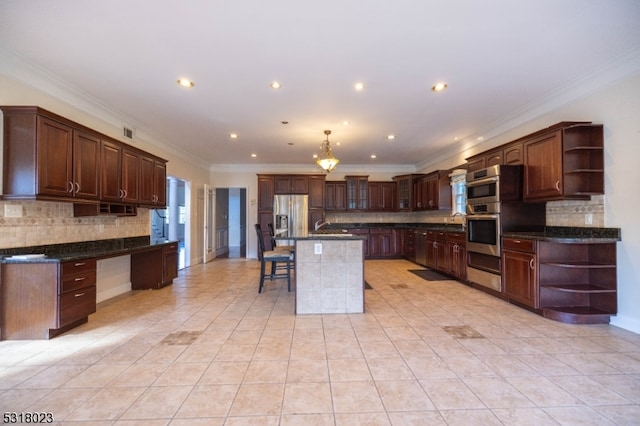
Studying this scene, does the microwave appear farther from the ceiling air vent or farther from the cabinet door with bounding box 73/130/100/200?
the ceiling air vent

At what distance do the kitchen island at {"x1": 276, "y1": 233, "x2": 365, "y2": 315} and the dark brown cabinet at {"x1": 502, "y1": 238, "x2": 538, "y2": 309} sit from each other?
6.49 feet

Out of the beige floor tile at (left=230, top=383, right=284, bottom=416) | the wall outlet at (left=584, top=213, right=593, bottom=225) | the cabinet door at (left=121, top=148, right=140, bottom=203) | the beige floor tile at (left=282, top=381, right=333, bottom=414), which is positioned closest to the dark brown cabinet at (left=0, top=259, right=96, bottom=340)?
the cabinet door at (left=121, top=148, right=140, bottom=203)

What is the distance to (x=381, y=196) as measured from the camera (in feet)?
26.9

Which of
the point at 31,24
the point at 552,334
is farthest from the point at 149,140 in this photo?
the point at 552,334

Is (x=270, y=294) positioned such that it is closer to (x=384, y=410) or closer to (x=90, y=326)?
(x=90, y=326)

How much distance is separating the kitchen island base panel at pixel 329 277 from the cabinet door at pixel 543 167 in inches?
91.6

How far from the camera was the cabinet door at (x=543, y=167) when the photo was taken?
132 inches

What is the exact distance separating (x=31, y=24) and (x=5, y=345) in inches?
109

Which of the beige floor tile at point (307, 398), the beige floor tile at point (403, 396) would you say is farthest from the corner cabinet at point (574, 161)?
the beige floor tile at point (307, 398)

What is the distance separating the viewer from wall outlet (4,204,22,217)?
2828 millimetres

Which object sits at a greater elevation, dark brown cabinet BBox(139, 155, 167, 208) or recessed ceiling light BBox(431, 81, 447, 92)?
recessed ceiling light BBox(431, 81, 447, 92)

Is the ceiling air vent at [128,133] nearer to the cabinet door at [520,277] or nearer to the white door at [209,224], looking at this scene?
the white door at [209,224]

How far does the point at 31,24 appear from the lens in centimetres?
233

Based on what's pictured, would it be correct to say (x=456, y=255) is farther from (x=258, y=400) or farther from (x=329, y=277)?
(x=258, y=400)
